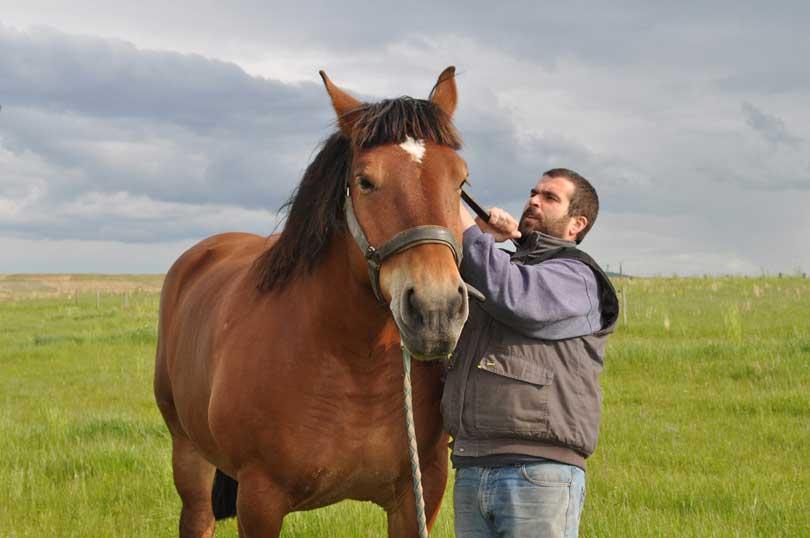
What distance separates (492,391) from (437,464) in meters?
0.63

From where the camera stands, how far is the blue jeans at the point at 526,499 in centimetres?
266

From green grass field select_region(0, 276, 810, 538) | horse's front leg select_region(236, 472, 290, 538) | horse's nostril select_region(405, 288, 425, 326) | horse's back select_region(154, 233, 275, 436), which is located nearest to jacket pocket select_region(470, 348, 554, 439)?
horse's nostril select_region(405, 288, 425, 326)

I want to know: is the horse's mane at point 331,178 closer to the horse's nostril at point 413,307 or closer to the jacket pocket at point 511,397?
the horse's nostril at point 413,307

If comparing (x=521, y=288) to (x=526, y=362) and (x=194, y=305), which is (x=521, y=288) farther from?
(x=194, y=305)

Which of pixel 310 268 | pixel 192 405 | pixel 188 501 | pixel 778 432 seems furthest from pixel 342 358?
pixel 778 432

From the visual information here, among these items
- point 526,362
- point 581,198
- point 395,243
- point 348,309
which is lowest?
point 526,362

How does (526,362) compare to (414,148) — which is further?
(526,362)

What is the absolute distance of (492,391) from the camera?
8.86ft

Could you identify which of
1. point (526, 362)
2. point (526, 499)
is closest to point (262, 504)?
A: point (526, 499)

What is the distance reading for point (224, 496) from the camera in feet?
15.3

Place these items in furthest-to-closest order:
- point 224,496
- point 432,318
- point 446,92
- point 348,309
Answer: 1. point 224,496
2. point 446,92
3. point 348,309
4. point 432,318

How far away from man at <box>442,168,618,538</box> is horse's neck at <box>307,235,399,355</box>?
290mm

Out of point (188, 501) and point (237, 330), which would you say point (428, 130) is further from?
point (188, 501)

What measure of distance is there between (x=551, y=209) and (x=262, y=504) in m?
1.56
